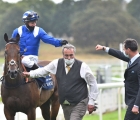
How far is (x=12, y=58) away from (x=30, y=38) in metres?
1.06

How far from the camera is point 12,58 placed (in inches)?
267

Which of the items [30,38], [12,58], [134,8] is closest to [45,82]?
[30,38]

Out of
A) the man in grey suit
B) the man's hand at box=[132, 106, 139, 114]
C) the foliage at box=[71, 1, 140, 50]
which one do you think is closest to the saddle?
the man in grey suit

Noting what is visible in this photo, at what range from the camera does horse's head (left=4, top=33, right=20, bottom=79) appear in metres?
6.63

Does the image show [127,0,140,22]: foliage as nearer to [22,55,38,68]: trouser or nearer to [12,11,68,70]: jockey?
[12,11,68,70]: jockey

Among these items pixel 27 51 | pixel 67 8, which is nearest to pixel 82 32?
pixel 67 8

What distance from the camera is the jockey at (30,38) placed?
7680 millimetres

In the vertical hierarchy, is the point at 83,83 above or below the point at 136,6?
below

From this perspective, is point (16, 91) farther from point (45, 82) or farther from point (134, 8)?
point (134, 8)

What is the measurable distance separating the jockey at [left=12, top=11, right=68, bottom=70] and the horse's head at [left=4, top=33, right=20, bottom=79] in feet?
1.76

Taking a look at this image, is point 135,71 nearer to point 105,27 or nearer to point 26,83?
point 26,83

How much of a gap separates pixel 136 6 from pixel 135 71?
66.2m

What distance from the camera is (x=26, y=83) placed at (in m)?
7.34

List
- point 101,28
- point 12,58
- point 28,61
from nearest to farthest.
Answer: point 12,58 < point 28,61 < point 101,28
